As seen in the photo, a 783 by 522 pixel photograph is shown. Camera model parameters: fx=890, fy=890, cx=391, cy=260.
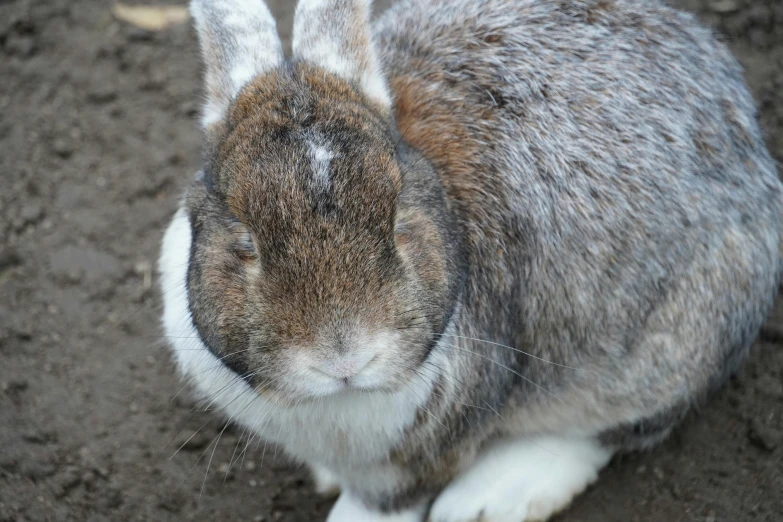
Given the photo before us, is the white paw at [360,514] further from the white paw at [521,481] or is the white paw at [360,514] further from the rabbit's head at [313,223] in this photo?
the rabbit's head at [313,223]

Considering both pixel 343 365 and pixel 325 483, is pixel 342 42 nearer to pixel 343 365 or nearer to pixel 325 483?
pixel 343 365

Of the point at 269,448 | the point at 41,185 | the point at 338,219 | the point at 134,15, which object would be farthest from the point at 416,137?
the point at 134,15

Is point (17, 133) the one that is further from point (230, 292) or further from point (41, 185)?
point (230, 292)

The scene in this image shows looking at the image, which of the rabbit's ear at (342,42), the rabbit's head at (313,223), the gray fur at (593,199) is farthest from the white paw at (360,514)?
the rabbit's ear at (342,42)

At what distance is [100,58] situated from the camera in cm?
557

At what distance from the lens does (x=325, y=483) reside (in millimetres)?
4137

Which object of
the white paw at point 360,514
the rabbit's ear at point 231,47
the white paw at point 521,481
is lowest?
the white paw at point 360,514

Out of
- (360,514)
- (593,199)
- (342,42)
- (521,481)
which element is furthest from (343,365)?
(521,481)

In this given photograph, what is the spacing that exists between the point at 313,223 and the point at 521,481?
1990 millimetres

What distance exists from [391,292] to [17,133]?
3593 mm

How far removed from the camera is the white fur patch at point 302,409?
10.4ft

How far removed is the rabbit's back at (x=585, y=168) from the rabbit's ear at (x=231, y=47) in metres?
0.58

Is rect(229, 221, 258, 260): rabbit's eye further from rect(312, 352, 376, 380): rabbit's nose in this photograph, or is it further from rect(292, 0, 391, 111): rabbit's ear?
rect(292, 0, 391, 111): rabbit's ear

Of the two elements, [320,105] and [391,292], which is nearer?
[391,292]
